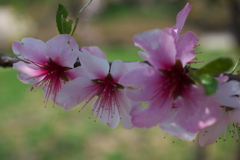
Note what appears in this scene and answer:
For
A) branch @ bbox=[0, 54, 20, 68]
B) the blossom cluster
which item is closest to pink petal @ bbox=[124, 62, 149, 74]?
the blossom cluster

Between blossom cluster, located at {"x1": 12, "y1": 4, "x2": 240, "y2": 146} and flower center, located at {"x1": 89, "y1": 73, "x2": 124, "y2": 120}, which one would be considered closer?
blossom cluster, located at {"x1": 12, "y1": 4, "x2": 240, "y2": 146}

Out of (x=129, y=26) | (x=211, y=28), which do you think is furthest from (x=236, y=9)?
(x=129, y=26)

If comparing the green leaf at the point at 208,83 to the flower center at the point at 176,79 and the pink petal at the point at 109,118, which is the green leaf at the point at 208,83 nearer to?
the flower center at the point at 176,79

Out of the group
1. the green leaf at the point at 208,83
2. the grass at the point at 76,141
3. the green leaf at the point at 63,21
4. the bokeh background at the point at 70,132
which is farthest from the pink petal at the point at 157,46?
the grass at the point at 76,141

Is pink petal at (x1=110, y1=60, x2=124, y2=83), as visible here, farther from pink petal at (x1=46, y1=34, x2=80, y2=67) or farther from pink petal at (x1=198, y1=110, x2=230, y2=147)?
pink petal at (x1=198, y1=110, x2=230, y2=147)

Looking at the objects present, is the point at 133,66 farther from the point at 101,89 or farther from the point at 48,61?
the point at 48,61
